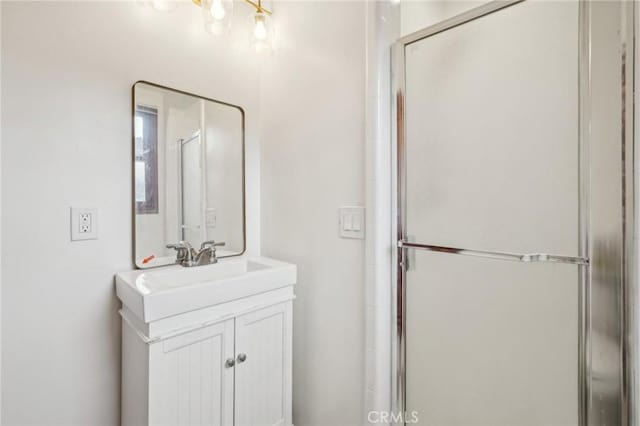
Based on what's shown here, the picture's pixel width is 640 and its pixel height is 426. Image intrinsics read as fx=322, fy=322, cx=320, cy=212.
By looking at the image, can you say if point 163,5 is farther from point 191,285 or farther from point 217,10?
point 191,285

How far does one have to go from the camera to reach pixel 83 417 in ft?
3.79

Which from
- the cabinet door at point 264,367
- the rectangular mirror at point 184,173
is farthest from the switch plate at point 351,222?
the rectangular mirror at point 184,173

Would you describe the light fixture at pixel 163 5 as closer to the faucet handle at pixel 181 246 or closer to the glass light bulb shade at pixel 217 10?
the glass light bulb shade at pixel 217 10

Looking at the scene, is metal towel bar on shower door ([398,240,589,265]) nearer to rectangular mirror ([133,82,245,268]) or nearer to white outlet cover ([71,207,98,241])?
rectangular mirror ([133,82,245,268])

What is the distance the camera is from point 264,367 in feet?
4.23

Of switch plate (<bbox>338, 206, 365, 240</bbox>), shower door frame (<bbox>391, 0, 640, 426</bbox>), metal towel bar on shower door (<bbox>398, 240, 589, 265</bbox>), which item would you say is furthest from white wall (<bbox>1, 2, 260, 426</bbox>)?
shower door frame (<bbox>391, 0, 640, 426</bbox>)

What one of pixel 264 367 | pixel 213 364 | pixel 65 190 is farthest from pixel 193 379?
pixel 65 190

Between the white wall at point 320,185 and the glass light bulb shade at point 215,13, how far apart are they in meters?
0.31

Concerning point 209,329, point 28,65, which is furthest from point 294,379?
point 28,65

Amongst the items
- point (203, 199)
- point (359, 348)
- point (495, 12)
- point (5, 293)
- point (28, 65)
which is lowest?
point (359, 348)

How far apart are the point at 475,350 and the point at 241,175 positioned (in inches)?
50.3

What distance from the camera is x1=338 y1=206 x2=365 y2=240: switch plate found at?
1.30 m

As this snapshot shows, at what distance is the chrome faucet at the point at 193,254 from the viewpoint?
4.53 ft

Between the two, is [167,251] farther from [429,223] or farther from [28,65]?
[429,223]
